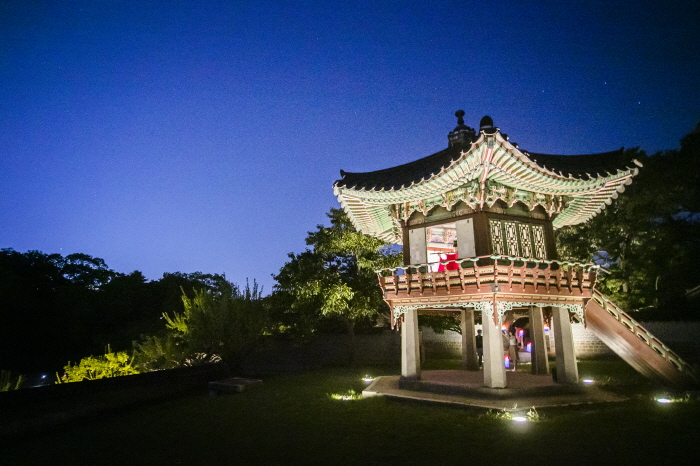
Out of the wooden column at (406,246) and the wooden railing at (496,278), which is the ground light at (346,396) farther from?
the wooden column at (406,246)

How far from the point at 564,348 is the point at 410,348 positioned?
16.9ft

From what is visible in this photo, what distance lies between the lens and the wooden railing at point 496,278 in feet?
38.5

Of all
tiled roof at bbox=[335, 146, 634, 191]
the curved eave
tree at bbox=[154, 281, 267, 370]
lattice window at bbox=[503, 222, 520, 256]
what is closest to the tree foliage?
tree at bbox=[154, 281, 267, 370]

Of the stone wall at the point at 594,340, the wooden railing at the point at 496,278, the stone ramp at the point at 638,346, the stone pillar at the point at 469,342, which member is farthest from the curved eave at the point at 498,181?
the stone wall at the point at 594,340

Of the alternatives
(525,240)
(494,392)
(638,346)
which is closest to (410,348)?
(494,392)

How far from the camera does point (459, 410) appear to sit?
36.2ft

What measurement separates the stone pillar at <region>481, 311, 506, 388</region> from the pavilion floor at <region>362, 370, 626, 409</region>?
0.79ft

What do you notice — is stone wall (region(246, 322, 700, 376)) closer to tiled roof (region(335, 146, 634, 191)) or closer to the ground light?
the ground light

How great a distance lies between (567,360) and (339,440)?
8855 millimetres

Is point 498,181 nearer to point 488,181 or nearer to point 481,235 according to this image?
point 488,181

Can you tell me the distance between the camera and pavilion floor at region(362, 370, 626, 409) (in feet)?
36.7

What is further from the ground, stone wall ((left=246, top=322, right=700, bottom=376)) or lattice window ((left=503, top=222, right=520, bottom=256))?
lattice window ((left=503, top=222, right=520, bottom=256))

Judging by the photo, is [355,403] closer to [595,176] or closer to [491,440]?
[491,440]

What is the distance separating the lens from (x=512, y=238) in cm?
1343
